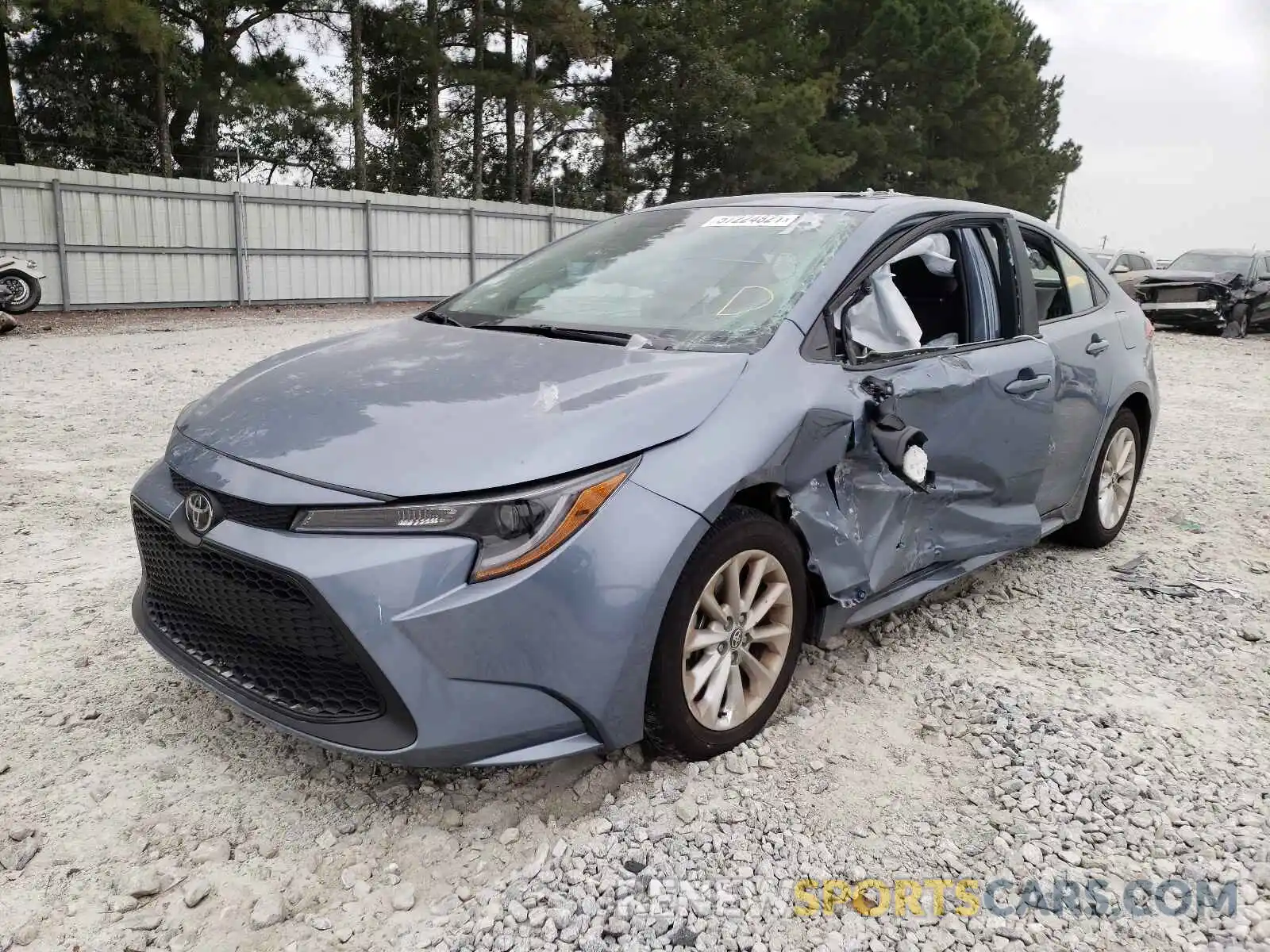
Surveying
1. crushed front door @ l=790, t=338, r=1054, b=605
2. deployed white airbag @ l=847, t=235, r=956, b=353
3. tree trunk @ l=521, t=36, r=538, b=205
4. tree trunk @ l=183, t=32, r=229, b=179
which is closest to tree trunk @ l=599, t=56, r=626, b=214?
tree trunk @ l=521, t=36, r=538, b=205

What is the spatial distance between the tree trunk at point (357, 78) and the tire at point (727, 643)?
69.2 feet

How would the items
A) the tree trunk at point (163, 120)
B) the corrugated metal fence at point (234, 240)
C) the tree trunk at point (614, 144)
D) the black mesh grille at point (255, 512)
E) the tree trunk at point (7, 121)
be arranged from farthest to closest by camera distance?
the tree trunk at point (614, 144) < the tree trunk at point (163, 120) < the tree trunk at point (7, 121) < the corrugated metal fence at point (234, 240) < the black mesh grille at point (255, 512)

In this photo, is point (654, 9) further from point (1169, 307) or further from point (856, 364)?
point (856, 364)

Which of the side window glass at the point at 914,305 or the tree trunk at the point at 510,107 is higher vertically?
→ the tree trunk at the point at 510,107

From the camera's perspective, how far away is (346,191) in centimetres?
1947

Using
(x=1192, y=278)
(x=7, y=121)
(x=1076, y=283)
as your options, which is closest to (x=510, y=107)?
(x=7, y=121)

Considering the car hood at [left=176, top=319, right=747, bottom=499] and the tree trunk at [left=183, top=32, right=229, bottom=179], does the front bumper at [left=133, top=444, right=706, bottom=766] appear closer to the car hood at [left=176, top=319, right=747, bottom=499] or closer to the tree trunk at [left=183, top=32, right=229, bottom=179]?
the car hood at [left=176, top=319, right=747, bottom=499]

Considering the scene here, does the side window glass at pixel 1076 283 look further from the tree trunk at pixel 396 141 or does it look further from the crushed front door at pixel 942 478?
the tree trunk at pixel 396 141

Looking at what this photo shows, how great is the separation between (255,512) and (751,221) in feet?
6.50

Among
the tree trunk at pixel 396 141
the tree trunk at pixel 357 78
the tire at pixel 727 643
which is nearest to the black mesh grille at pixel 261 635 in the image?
the tire at pixel 727 643

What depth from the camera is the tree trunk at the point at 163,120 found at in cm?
2002

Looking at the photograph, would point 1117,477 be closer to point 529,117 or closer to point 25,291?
point 25,291

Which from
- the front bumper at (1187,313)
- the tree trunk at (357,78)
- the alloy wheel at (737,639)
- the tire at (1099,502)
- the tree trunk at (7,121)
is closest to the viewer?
the alloy wheel at (737,639)

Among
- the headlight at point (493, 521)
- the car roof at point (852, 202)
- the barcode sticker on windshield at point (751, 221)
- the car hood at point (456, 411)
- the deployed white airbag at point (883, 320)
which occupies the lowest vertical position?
the headlight at point (493, 521)
